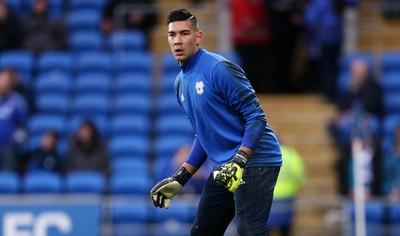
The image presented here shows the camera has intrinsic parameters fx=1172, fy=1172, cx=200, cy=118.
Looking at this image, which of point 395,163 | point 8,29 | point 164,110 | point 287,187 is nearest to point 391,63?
point 395,163

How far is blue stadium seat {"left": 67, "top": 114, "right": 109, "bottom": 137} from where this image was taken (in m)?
15.7

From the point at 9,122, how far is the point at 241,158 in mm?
8064

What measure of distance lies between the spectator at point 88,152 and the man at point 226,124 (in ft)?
21.9

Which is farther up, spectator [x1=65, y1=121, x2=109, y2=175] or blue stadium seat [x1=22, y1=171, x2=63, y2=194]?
spectator [x1=65, y1=121, x2=109, y2=175]

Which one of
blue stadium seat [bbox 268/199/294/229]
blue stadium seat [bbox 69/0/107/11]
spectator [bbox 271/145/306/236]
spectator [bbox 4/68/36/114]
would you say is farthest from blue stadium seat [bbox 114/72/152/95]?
blue stadium seat [bbox 268/199/294/229]

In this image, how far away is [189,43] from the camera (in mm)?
7891

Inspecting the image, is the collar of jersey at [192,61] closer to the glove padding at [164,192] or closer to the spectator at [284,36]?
the glove padding at [164,192]

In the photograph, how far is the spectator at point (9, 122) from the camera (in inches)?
591

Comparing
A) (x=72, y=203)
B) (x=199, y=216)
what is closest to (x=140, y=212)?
(x=72, y=203)

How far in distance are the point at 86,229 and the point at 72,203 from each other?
32 centimetres

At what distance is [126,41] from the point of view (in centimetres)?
1700

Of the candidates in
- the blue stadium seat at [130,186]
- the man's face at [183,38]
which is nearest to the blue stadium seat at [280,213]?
the blue stadium seat at [130,186]

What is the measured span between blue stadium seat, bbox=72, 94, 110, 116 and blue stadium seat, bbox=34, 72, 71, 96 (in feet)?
1.17

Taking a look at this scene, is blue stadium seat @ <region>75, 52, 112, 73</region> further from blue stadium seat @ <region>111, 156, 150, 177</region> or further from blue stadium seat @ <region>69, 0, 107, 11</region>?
blue stadium seat @ <region>111, 156, 150, 177</region>
